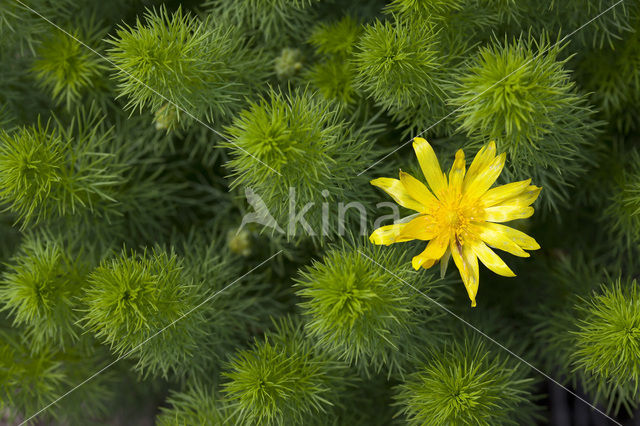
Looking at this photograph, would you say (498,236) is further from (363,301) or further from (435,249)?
(363,301)

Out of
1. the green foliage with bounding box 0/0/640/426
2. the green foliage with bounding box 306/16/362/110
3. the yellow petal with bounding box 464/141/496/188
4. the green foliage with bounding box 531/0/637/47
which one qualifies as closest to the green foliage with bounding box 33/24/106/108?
the green foliage with bounding box 0/0/640/426

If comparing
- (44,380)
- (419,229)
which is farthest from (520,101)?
(44,380)

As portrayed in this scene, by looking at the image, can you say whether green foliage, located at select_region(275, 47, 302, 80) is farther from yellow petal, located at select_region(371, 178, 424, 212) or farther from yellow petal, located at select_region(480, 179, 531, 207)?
yellow petal, located at select_region(480, 179, 531, 207)

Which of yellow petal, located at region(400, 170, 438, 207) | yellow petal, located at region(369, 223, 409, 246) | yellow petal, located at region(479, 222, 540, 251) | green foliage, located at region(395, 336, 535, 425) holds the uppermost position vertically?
yellow petal, located at region(400, 170, 438, 207)

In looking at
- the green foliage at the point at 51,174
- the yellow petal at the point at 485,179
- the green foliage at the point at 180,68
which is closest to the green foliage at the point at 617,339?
the yellow petal at the point at 485,179

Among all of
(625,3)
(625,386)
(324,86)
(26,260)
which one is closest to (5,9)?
(26,260)
